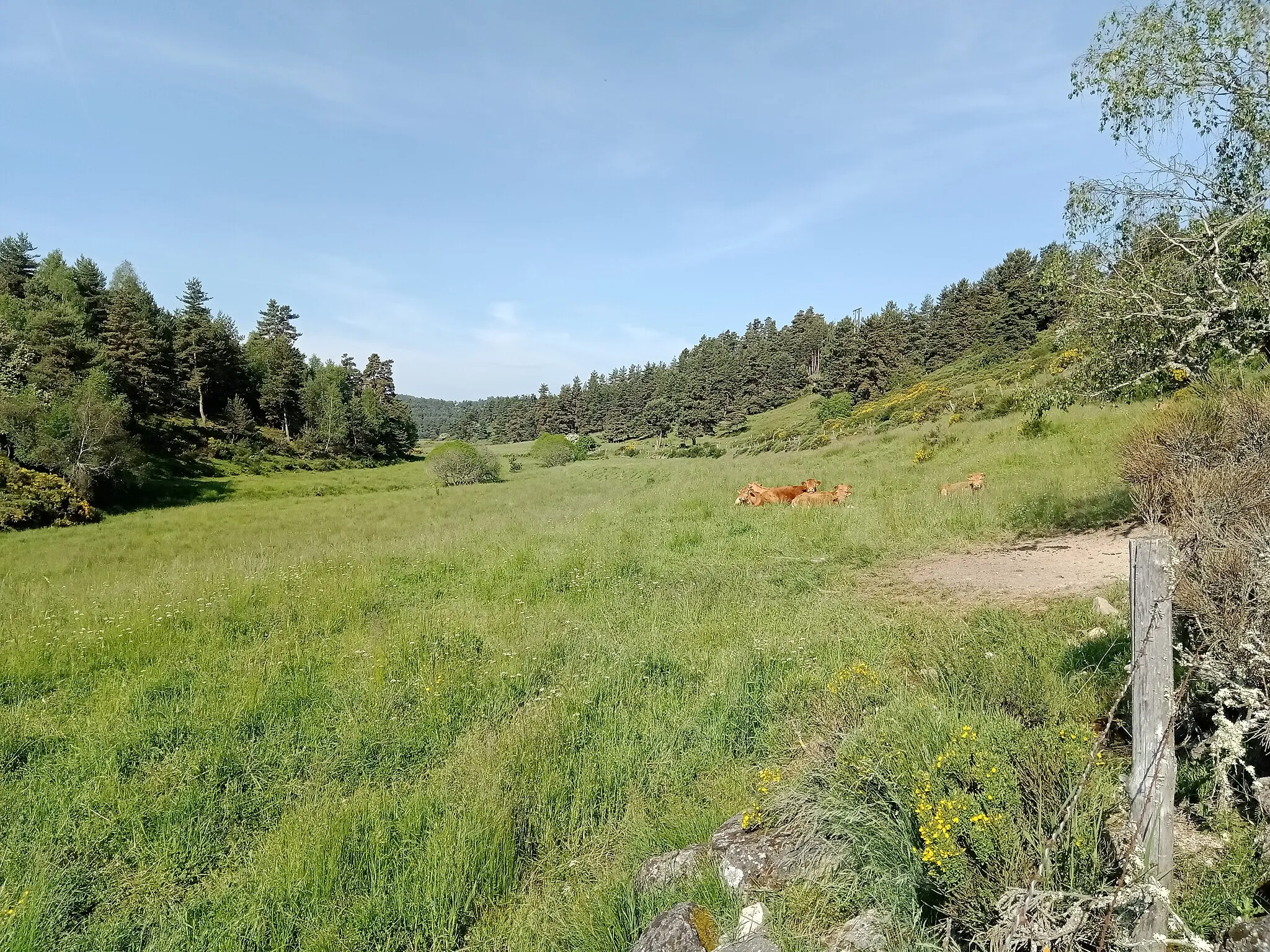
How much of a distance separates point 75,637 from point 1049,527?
14.7m

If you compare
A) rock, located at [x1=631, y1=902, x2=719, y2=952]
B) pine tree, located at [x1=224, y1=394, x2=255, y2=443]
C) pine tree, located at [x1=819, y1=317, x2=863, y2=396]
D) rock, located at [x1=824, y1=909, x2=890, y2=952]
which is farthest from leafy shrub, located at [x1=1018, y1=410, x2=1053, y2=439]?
pine tree, located at [x1=224, y1=394, x2=255, y2=443]

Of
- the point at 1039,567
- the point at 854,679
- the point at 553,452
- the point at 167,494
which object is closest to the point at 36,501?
the point at 167,494

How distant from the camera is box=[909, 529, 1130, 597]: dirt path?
8148 mm

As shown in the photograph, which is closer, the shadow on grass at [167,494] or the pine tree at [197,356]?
the shadow on grass at [167,494]

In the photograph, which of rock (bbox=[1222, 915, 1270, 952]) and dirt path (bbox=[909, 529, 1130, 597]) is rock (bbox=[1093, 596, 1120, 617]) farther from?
rock (bbox=[1222, 915, 1270, 952])

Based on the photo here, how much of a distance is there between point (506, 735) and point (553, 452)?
211ft

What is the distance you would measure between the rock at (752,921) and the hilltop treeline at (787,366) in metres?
44.4

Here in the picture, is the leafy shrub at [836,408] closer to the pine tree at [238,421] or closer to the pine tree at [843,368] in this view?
the pine tree at [843,368]

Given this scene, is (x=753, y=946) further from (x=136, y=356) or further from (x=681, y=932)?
(x=136, y=356)

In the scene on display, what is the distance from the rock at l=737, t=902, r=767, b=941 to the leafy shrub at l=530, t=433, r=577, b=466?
214 feet

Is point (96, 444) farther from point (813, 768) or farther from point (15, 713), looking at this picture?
point (813, 768)

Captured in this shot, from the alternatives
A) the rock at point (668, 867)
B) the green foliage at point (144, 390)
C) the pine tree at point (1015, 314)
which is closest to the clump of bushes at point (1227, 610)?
the rock at point (668, 867)

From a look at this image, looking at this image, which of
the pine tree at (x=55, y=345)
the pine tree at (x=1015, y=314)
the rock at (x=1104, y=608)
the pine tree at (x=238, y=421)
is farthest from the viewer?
the pine tree at (x=238, y=421)

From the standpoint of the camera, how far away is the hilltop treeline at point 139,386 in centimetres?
3334
